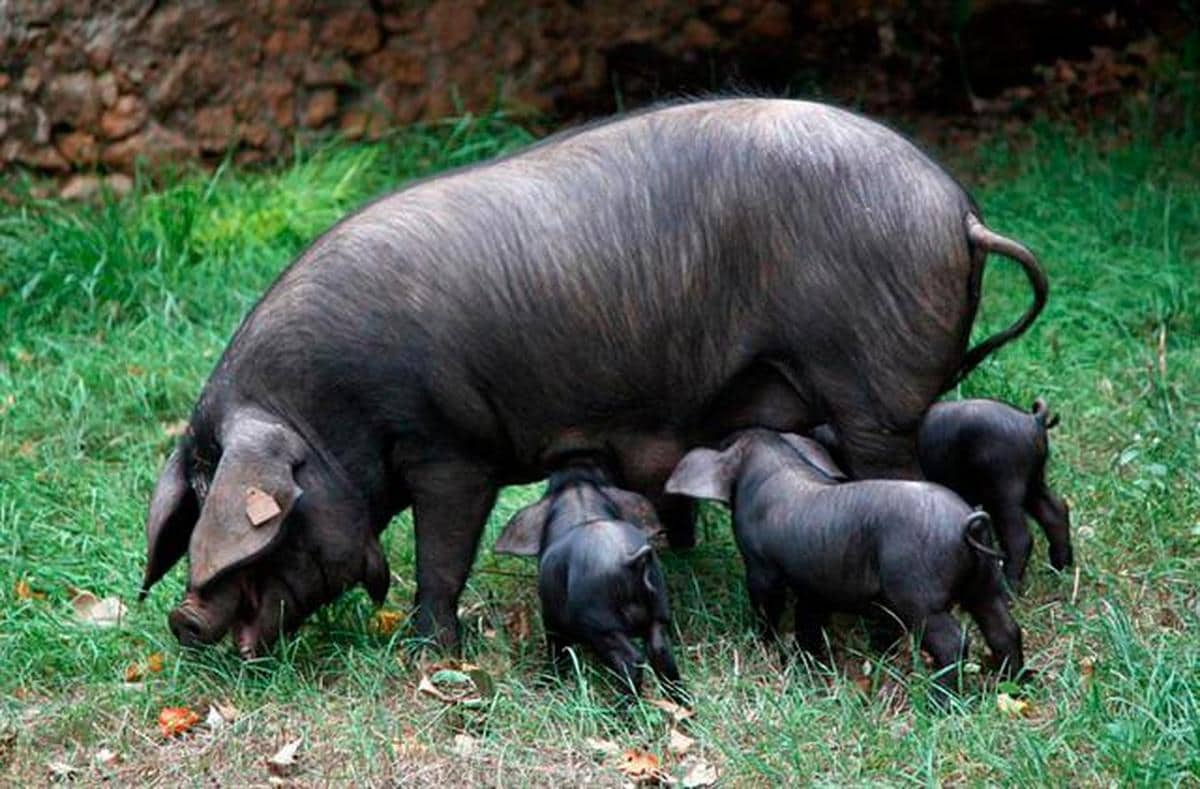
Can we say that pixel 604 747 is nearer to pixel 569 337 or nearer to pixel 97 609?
pixel 569 337

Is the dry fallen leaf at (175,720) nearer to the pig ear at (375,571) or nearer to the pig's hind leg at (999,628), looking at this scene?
the pig ear at (375,571)

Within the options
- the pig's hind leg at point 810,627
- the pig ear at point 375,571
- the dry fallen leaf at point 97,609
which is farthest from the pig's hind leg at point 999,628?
the dry fallen leaf at point 97,609

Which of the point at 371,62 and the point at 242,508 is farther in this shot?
the point at 371,62

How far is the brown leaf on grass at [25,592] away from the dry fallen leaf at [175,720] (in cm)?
96

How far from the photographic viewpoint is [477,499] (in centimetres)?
572

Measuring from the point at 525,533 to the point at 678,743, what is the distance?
852 millimetres

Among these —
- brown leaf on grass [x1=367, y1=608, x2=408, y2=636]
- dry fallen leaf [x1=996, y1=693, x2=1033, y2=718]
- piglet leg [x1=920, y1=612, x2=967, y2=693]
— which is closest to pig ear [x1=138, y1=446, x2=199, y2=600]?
brown leaf on grass [x1=367, y1=608, x2=408, y2=636]

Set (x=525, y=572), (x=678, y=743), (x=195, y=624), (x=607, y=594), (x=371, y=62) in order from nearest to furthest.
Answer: (x=678, y=743) < (x=607, y=594) < (x=195, y=624) < (x=525, y=572) < (x=371, y=62)

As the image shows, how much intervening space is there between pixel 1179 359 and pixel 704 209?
8.28 feet

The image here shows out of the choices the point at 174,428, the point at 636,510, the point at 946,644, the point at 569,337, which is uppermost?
the point at 569,337

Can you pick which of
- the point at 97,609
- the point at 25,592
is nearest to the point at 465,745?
the point at 97,609

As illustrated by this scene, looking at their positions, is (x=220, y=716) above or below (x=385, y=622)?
above

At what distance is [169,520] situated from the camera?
18.9 feet

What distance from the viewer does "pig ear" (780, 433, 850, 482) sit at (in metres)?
5.57
